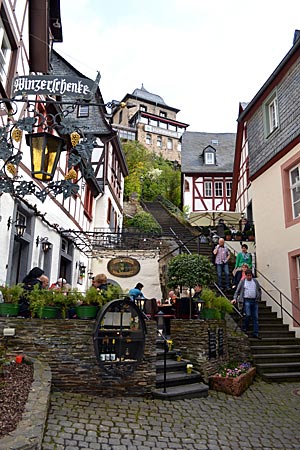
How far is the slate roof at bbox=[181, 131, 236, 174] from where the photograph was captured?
31828 mm

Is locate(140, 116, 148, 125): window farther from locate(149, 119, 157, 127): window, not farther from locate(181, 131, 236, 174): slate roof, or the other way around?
locate(181, 131, 236, 174): slate roof

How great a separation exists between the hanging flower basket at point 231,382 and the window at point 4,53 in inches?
297

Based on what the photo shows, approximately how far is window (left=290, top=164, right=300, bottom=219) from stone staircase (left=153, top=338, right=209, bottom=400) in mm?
5977

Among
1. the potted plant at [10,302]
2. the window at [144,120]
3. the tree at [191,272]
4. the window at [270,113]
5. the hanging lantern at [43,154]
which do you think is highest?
the window at [144,120]

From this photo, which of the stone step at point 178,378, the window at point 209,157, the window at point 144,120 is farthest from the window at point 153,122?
the stone step at point 178,378

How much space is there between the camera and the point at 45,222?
35.6 ft

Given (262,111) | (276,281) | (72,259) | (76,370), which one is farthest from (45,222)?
(262,111)

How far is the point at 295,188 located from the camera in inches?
444

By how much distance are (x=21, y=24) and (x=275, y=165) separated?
841 centimetres

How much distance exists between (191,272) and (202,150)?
25.6 metres

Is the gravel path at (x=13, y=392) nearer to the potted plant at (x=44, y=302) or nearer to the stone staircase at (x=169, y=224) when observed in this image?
the potted plant at (x=44, y=302)

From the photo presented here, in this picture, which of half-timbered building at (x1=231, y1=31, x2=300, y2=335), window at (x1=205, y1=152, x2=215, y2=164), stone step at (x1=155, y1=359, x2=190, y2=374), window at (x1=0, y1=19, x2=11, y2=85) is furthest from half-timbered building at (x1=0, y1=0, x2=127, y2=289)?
window at (x1=205, y1=152, x2=215, y2=164)

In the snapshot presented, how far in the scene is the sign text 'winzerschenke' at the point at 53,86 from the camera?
17.9 ft

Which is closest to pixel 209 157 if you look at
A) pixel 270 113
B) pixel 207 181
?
pixel 207 181
